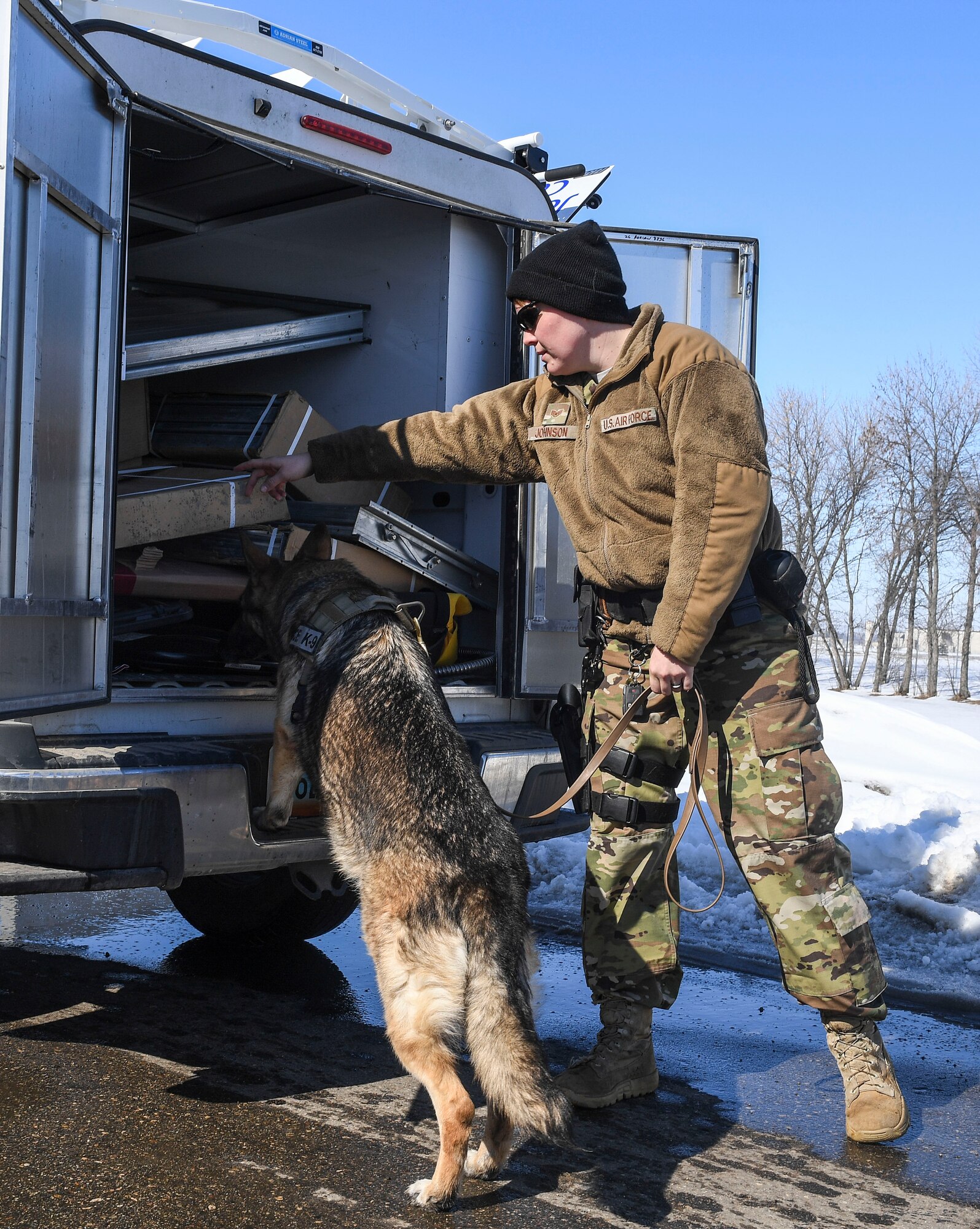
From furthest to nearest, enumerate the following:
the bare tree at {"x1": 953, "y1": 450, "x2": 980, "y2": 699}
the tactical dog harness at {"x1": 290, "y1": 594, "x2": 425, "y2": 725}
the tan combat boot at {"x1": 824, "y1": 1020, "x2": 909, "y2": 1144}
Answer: the bare tree at {"x1": 953, "y1": 450, "x2": 980, "y2": 699} < the tactical dog harness at {"x1": 290, "y1": 594, "x2": 425, "y2": 725} < the tan combat boot at {"x1": 824, "y1": 1020, "x2": 909, "y2": 1144}

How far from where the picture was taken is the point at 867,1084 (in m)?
2.88

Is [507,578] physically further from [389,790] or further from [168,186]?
[168,186]

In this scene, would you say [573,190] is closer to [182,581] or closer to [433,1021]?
[182,581]

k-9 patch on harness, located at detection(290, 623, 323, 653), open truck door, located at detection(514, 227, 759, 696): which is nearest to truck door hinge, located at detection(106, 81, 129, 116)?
k-9 patch on harness, located at detection(290, 623, 323, 653)

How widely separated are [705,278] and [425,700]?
2.28 metres

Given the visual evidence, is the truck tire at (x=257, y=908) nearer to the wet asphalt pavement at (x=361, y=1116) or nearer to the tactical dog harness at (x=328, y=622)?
the wet asphalt pavement at (x=361, y=1116)

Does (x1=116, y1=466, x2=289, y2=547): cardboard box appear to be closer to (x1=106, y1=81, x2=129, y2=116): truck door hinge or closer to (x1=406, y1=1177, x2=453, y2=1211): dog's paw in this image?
(x1=106, y1=81, x2=129, y2=116): truck door hinge

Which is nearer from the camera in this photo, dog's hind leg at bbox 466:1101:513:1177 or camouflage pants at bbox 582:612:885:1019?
dog's hind leg at bbox 466:1101:513:1177

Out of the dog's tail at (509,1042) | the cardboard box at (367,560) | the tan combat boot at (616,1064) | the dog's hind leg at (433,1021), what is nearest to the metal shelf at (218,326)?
the cardboard box at (367,560)

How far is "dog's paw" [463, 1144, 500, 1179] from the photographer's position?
252 centimetres

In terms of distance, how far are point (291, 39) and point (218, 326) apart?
113 cm

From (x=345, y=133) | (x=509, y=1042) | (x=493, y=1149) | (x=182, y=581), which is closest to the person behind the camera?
(x=509, y=1042)

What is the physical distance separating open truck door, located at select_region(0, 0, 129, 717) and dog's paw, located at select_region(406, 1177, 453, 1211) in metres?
1.40

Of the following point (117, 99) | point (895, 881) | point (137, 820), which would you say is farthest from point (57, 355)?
point (895, 881)
